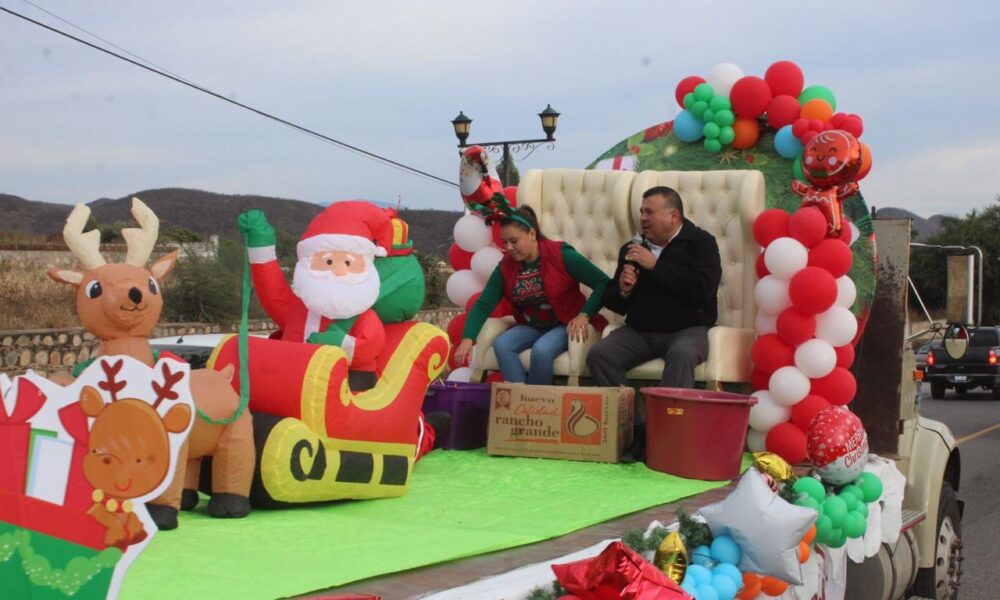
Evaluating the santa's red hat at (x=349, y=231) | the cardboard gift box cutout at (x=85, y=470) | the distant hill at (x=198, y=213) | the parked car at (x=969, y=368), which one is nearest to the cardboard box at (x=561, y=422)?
the santa's red hat at (x=349, y=231)

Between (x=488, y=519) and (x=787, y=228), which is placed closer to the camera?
(x=488, y=519)

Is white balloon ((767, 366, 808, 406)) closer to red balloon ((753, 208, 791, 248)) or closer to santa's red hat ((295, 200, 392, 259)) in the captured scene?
red balloon ((753, 208, 791, 248))

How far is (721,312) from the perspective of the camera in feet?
21.2

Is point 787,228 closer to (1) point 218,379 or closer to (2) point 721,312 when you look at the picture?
(2) point 721,312

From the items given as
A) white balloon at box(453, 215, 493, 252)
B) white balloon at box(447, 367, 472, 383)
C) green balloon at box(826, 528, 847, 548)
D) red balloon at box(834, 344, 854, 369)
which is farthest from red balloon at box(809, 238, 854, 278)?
white balloon at box(453, 215, 493, 252)

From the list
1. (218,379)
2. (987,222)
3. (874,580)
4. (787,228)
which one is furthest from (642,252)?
(987,222)

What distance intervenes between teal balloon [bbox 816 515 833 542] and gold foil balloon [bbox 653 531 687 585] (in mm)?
985

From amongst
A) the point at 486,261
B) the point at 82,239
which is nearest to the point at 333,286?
the point at 82,239

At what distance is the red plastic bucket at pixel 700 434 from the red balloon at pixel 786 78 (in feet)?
7.81

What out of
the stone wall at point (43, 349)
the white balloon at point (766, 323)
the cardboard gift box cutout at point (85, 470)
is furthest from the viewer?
the stone wall at point (43, 349)

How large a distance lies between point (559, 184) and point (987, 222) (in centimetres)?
4684

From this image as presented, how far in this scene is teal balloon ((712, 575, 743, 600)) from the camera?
11.1 feet

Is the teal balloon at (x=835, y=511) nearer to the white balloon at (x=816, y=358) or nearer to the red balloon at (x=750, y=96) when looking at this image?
the white balloon at (x=816, y=358)

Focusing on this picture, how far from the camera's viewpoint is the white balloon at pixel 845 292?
5.60 metres
